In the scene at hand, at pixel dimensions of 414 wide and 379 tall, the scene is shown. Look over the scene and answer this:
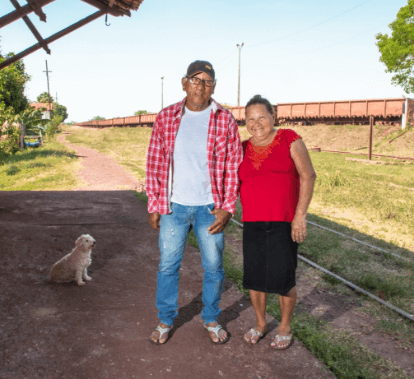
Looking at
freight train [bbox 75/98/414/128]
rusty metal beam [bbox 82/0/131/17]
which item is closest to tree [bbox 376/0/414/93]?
freight train [bbox 75/98/414/128]

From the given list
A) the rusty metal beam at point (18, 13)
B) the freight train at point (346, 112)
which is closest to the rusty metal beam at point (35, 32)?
the rusty metal beam at point (18, 13)

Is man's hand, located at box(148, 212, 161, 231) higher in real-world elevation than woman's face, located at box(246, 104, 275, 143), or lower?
lower

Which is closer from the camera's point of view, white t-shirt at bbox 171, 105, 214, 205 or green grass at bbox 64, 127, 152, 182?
white t-shirt at bbox 171, 105, 214, 205

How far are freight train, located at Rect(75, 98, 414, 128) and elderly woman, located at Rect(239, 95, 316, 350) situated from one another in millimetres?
25299

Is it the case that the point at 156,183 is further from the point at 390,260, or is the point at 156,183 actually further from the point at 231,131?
the point at 390,260

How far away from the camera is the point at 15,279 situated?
158 inches

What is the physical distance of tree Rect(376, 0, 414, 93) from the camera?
3076cm

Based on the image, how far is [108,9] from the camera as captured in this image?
6867 millimetres

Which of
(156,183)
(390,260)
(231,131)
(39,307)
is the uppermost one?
(231,131)

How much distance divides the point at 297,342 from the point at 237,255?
282 cm

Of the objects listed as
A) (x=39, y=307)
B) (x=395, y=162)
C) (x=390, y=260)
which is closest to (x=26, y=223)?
(x=39, y=307)

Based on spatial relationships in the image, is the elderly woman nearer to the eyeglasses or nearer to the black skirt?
the black skirt

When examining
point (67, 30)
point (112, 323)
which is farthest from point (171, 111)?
point (67, 30)

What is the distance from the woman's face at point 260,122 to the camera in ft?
9.18
